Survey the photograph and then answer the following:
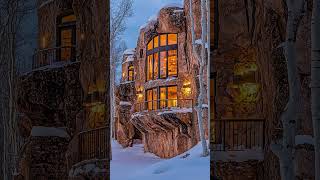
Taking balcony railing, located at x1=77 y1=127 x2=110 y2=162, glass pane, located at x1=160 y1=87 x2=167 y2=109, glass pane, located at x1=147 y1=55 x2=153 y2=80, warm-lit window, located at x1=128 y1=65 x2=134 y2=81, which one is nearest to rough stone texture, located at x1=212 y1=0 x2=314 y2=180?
balcony railing, located at x1=77 y1=127 x2=110 y2=162

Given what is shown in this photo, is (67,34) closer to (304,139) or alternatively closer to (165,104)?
(304,139)

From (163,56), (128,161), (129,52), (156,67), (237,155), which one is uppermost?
(129,52)

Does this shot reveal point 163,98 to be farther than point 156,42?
No

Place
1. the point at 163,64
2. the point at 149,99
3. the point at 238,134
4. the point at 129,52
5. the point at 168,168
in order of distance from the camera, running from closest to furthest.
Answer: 1. the point at 238,134
2. the point at 168,168
3. the point at 163,64
4. the point at 149,99
5. the point at 129,52

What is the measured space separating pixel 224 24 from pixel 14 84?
2.01 metres

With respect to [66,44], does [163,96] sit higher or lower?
lower

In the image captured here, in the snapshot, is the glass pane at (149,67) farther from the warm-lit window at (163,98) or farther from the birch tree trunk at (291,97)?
the birch tree trunk at (291,97)

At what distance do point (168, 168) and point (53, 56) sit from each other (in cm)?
948

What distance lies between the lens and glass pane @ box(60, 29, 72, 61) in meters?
3.75

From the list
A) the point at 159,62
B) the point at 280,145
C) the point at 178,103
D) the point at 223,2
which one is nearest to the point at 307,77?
the point at 280,145

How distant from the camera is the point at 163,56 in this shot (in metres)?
16.2

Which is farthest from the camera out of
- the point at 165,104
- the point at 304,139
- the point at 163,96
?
the point at 163,96

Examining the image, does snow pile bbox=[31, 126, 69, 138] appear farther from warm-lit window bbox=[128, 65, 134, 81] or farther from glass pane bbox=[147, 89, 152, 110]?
warm-lit window bbox=[128, 65, 134, 81]

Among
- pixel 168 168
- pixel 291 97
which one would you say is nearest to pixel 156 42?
pixel 168 168
